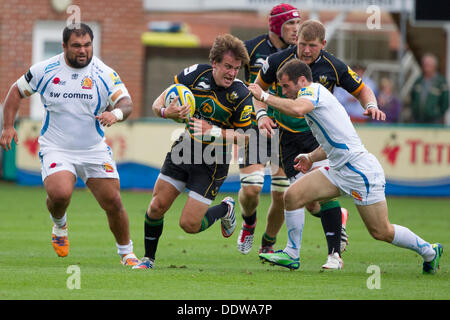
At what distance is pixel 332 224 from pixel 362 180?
0.95 metres

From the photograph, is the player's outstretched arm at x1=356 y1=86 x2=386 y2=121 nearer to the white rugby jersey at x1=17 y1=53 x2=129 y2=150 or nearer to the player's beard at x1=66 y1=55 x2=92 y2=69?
the white rugby jersey at x1=17 y1=53 x2=129 y2=150

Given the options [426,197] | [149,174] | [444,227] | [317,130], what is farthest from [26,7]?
[317,130]

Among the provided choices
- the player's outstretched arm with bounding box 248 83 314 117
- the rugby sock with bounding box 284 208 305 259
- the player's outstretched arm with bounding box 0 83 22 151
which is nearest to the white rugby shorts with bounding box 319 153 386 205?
the rugby sock with bounding box 284 208 305 259

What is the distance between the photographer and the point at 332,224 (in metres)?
9.05

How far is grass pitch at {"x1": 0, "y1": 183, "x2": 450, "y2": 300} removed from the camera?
7.18 metres

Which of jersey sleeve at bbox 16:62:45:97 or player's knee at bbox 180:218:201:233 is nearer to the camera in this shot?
jersey sleeve at bbox 16:62:45:97

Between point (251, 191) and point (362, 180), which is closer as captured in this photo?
point (362, 180)

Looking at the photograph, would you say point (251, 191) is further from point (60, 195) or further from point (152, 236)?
point (60, 195)

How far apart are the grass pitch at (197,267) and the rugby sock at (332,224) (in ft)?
1.00

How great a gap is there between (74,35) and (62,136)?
1015mm

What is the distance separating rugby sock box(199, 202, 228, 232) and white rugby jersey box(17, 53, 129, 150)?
1.36 metres

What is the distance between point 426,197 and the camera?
60.1ft

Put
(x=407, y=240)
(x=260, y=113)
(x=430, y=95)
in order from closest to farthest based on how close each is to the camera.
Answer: (x=407, y=240) → (x=260, y=113) → (x=430, y=95)

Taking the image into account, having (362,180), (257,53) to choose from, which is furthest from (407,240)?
(257,53)
